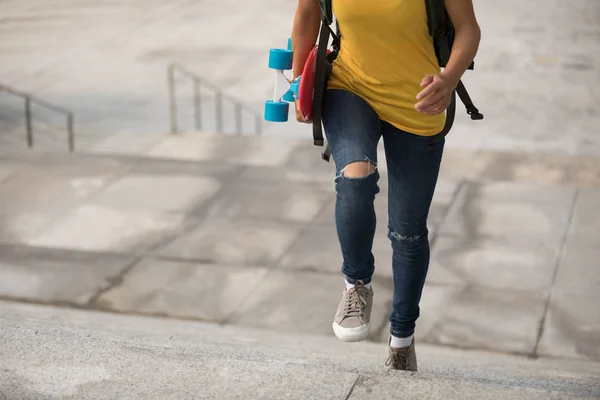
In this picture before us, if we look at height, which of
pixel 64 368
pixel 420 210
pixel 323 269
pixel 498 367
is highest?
pixel 420 210

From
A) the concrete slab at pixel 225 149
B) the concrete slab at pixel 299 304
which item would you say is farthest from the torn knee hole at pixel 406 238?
the concrete slab at pixel 225 149

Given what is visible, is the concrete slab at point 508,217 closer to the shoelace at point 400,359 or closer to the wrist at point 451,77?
the shoelace at point 400,359

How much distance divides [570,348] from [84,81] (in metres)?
29.1

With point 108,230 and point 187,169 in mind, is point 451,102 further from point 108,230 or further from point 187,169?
point 187,169

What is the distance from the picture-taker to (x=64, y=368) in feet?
13.0

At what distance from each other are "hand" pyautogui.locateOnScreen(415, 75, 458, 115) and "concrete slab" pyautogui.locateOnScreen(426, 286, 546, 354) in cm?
449

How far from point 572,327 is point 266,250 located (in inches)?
120

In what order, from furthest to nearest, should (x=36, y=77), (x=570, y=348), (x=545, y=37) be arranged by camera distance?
1. (x=545, y=37)
2. (x=36, y=77)
3. (x=570, y=348)

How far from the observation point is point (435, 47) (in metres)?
4.12

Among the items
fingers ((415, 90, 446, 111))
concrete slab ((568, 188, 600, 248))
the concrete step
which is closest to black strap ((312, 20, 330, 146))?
fingers ((415, 90, 446, 111))

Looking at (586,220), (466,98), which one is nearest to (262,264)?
(586,220)

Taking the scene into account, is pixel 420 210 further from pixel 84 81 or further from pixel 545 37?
pixel 545 37

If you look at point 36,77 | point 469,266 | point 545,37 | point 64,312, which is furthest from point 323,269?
point 545,37

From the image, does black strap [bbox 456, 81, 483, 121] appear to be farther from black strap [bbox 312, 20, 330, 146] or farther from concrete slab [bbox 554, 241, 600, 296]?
concrete slab [bbox 554, 241, 600, 296]
